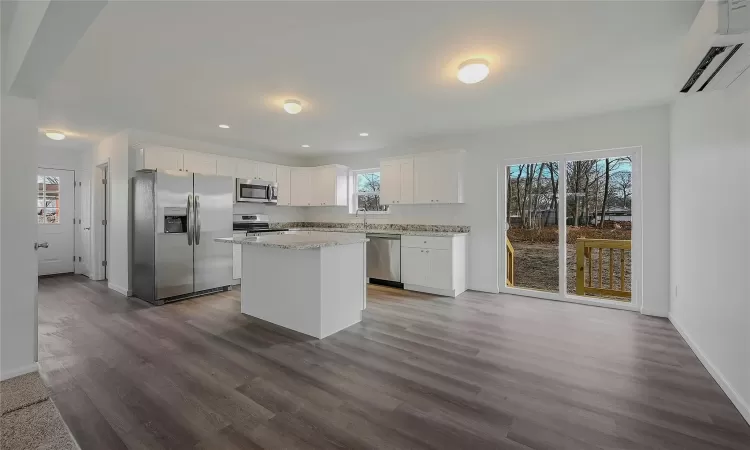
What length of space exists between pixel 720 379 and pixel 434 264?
2.96m

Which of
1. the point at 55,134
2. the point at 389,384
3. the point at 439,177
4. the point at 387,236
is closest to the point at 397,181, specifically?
the point at 439,177

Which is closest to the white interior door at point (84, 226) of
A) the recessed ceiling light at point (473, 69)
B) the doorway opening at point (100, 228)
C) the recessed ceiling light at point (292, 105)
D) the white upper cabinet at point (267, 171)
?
the doorway opening at point (100, 228)

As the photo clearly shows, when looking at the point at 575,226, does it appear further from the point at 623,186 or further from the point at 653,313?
the point at 653,313

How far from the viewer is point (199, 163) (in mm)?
5000

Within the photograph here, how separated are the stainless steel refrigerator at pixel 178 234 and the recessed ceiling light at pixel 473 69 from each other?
3.83 metres

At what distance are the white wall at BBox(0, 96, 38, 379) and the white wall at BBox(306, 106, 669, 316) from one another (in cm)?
453

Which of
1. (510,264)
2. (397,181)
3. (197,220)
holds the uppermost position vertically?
(397,181)

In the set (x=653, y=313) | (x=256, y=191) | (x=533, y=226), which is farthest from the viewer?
(x=256, y=191)

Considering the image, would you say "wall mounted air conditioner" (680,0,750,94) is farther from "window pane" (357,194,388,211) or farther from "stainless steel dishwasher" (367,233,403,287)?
"window pane" (357,194,388,211)

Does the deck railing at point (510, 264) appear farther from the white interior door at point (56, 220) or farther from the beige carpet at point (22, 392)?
the white interior door at point (56, 220)

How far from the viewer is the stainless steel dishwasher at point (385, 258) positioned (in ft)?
16.9

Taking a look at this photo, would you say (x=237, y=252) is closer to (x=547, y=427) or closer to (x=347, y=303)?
(x=347, y=303)

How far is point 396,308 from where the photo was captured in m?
4.04

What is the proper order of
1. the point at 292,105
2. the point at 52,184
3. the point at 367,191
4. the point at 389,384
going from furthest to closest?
the point at 367,191, the point at 52,184, the point at 292,105, the point at 389,384
